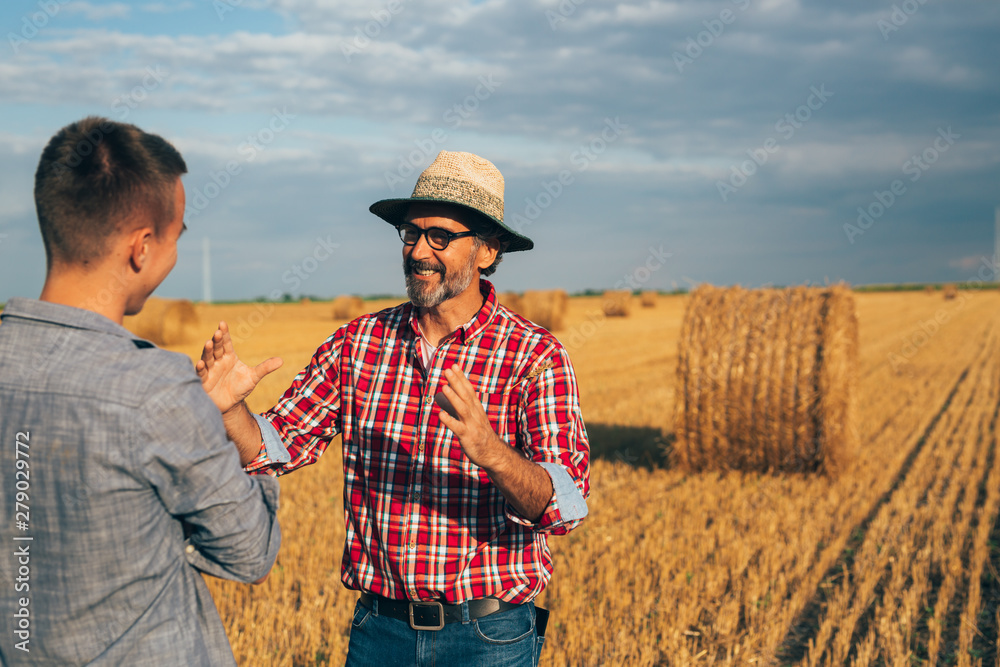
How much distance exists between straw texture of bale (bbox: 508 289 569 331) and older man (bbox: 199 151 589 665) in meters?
24.1

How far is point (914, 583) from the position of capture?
220 inches

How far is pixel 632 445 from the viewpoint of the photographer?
10.2m

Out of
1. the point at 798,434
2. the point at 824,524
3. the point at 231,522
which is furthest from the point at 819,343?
the point at 231,522

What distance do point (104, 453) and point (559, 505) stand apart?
122 cm

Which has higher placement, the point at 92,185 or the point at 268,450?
the point at 92,185

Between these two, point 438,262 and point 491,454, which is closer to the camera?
point 491,454

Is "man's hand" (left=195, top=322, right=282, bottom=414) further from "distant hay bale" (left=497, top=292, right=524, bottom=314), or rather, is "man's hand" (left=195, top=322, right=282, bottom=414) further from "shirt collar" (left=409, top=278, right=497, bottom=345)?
"distant hay bale" (left=497, top=292, right=524, bottom=314)

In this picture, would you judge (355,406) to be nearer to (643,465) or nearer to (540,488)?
(540,488)

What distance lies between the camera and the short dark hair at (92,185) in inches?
60.4

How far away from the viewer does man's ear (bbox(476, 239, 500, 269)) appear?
2.87 meters

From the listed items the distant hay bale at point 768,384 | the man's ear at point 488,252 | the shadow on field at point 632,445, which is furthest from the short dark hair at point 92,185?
the shadow on field at point 632,445

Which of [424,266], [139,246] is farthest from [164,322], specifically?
[139,246]

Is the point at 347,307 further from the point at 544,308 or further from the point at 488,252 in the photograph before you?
the point at 488,252

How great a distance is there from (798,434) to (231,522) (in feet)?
26.0
